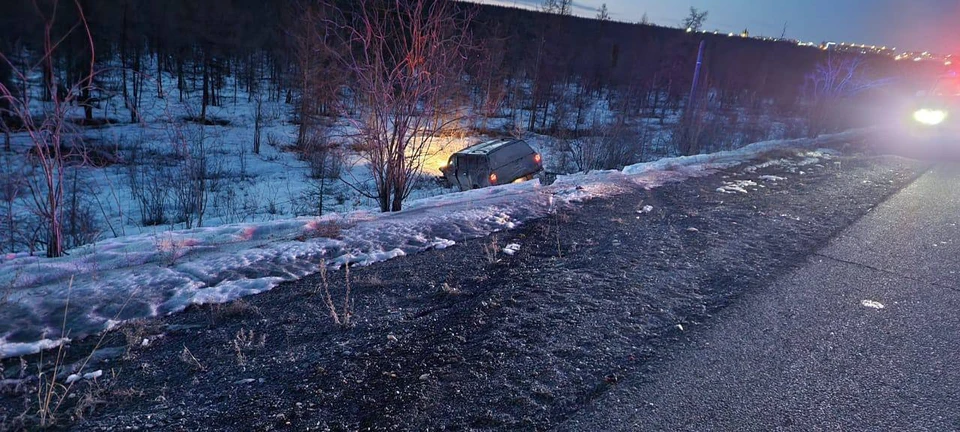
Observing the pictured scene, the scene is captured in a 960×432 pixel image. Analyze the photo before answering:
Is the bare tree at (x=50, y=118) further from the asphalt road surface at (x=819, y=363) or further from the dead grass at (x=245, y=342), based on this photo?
the asphalt road surface at (x=819, y=363)

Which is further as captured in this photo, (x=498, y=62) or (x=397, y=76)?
(x=498, y=62)

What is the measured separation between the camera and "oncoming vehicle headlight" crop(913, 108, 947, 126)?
65.3 ft

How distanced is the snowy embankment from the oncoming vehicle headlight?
2002cm

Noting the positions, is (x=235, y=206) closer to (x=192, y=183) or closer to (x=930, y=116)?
(x=192, y=183)

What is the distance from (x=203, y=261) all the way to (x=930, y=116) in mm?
25646

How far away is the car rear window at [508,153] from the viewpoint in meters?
14.5

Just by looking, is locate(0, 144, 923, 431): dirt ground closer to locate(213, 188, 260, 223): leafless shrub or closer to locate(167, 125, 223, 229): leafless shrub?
locate(167, 125, 223, 229): leafless shrub

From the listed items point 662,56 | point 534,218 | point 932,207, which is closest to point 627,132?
point 932,207

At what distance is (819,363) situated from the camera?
11.0 feet

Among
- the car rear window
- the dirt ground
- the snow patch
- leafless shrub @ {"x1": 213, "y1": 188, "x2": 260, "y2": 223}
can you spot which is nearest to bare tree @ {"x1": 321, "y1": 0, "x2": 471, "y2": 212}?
the dirt ground

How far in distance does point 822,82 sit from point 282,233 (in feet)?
112

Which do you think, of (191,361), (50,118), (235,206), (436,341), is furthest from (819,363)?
(235,206)

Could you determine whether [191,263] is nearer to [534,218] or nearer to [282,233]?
[282,233]

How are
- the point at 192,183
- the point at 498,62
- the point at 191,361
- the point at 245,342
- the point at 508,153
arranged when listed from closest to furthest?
the point at 191,361
the point at 245,342
the point at 192,183
the point at 508,153
the point at 498,62
